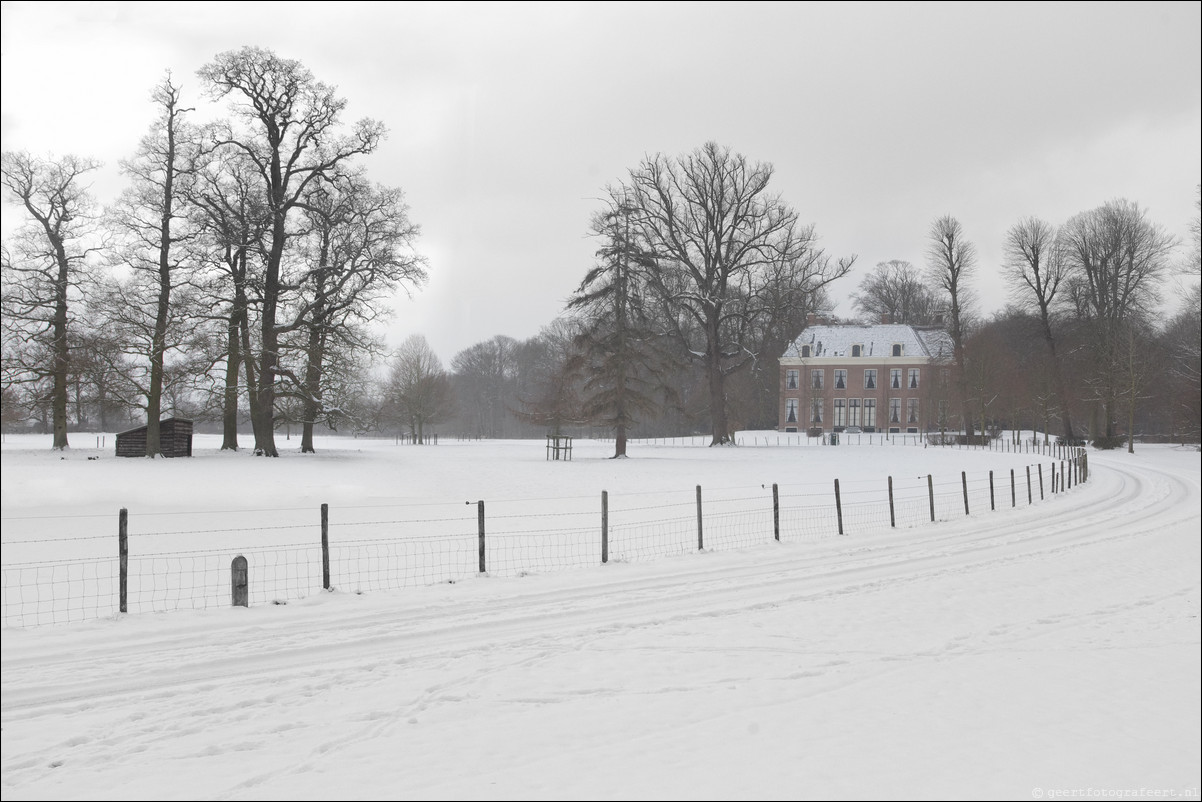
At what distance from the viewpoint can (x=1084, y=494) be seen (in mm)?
25094

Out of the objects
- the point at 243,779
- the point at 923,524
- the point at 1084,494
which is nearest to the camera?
the point at 243,779

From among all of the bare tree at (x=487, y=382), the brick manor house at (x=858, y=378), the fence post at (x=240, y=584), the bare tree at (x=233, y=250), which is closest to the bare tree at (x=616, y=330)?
the bare tree at (x=233, y=250)

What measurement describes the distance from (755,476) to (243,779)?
2780 cm

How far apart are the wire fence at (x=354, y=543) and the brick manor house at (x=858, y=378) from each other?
197 ft

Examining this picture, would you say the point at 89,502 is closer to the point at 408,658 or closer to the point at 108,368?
the point at 108,368

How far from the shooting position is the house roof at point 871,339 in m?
82.6

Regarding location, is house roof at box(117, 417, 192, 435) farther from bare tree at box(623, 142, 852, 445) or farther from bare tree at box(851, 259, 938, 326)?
bare tree at box(851, 259, 938, 326)

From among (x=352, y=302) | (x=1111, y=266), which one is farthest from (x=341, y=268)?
Result: (x=1111, y=266)

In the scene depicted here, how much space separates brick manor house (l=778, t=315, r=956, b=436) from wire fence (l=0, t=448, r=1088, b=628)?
197 ft

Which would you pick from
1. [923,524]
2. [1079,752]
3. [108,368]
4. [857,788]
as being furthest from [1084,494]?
[108,368]

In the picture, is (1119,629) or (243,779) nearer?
(243,779)

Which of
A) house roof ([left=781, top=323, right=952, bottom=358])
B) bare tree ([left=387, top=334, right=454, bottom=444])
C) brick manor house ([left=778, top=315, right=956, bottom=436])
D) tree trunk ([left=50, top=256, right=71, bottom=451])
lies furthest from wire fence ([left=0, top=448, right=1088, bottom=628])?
house roof ([left=781, top=323, right=952, bottom=358])

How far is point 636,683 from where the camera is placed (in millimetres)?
6859

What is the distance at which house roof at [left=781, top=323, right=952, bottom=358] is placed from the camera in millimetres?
82562
